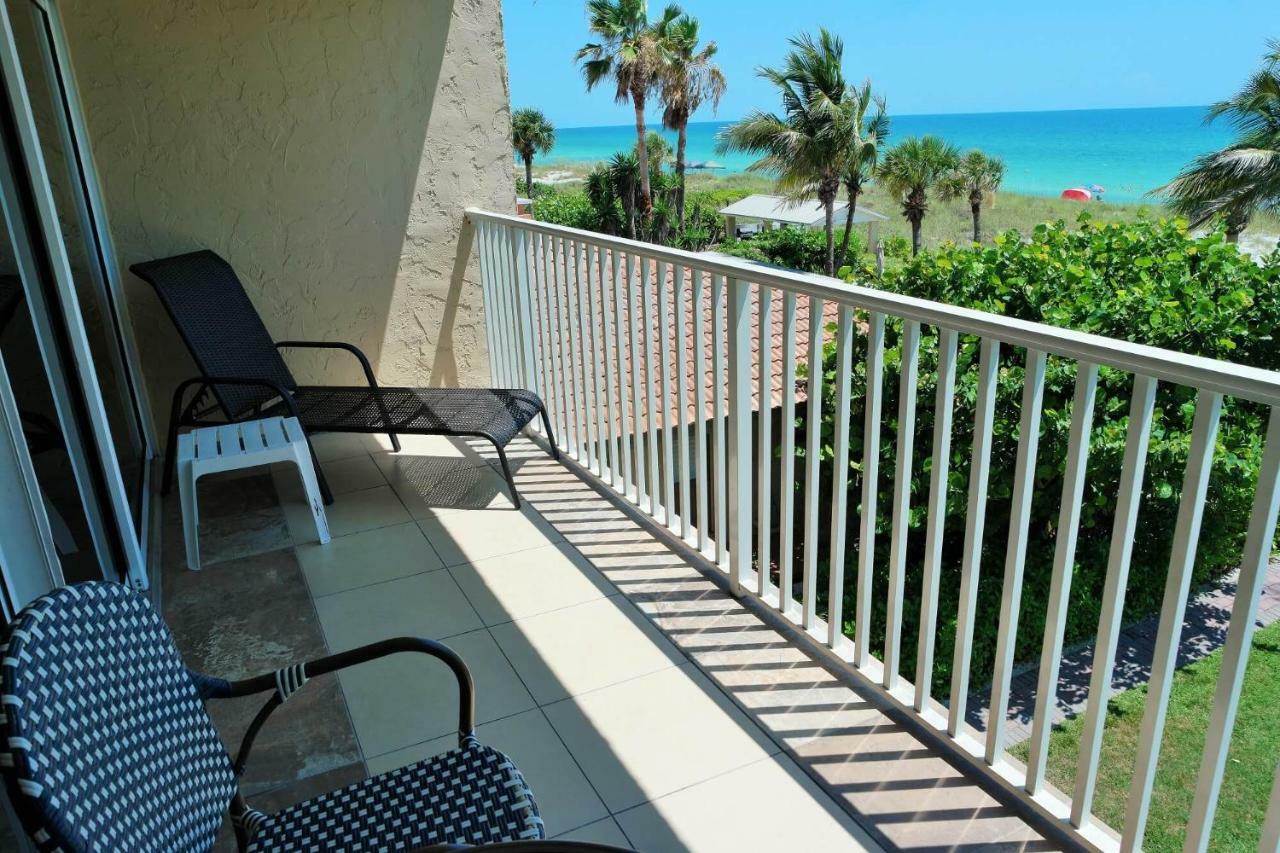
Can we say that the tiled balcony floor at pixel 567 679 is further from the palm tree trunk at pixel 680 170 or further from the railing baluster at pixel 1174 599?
the palm tree trunk at pixel 680 170

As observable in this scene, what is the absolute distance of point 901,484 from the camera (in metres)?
2.14

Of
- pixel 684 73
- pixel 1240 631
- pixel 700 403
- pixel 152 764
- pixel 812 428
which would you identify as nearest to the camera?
pixel 152 764

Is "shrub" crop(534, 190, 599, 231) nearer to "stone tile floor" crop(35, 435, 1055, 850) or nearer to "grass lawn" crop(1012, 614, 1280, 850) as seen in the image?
"grass lawn" crop(1012, 614, 1280, 850)

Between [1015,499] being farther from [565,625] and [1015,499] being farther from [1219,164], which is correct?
[1219,164]

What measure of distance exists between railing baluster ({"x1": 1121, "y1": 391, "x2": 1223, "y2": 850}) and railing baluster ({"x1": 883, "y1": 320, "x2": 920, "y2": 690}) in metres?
0.57

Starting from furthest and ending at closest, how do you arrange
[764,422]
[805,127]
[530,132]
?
[530,132], [805,127], [764,422]

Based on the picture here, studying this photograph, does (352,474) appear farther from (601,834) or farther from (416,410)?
(601,834)

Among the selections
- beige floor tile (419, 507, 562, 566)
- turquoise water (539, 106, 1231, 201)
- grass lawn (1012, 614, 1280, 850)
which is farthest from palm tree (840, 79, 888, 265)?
beige floor tile (419, 507, 562, 566)

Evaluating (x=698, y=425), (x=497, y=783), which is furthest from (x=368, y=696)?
(x=698, y=425)

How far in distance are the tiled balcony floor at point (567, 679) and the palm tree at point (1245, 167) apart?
25579 mm

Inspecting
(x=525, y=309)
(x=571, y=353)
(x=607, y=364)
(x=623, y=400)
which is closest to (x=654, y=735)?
(x=623, y=400)

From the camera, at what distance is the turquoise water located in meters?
74.6

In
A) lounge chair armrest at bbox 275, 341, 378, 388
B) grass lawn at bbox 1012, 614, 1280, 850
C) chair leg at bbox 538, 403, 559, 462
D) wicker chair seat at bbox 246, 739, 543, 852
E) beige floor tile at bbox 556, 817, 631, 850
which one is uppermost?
lounge chair armrest at bbox 275, 341, 378, 388

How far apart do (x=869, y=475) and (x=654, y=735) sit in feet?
2.86
